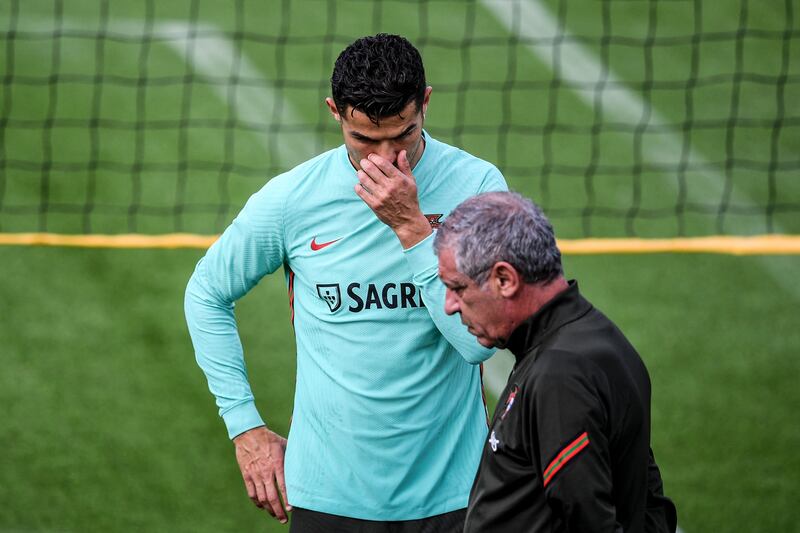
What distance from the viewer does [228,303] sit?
4.08m

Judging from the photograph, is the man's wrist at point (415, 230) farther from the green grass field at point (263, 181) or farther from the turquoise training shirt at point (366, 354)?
the green grass field at point (263, 181)

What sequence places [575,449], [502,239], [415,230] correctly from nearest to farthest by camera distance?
[575,449] < [502,239] < [415,230]

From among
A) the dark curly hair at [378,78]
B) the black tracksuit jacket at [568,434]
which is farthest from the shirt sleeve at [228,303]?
the black tracksuit jacket at [568,434]

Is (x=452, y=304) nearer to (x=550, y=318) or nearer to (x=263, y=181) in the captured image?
(x=550, y=318)

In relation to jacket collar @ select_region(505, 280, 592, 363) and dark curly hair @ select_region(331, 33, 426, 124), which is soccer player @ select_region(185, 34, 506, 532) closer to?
dark curly hair @ select_region(331, 33, 426, 124)

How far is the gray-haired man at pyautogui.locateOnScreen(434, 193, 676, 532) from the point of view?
2711 millimetres

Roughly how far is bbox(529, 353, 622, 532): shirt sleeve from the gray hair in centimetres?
31

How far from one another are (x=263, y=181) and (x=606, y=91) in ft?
10.7

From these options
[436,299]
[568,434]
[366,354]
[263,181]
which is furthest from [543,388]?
[263,181]

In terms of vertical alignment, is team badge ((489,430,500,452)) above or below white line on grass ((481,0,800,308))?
below

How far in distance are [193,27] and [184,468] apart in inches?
218

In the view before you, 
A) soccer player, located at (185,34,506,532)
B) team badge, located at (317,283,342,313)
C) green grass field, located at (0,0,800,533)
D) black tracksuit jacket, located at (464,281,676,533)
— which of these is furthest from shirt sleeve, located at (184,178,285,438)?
green grass field, located at (0,0,800,533)

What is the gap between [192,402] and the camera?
23.2ft

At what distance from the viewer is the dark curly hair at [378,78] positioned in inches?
138
